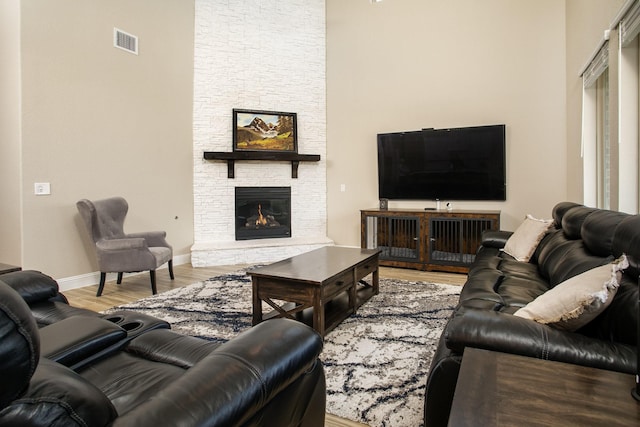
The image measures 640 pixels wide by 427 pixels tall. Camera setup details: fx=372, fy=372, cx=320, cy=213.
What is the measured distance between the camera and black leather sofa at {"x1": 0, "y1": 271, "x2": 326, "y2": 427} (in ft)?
2.09

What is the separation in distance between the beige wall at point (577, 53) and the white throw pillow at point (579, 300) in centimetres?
260

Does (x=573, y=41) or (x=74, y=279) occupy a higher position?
(x=573, y=41)

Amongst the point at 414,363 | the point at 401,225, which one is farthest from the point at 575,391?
the point at 401,225

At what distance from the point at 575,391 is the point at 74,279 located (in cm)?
451

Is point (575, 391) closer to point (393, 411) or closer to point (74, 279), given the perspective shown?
point (393, 411)

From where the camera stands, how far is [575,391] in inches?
35.2

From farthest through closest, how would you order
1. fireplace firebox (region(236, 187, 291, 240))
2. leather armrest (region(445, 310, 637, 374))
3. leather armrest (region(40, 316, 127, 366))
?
fireplace firebox (region(236, 187, 291, 240)) → leather armrest (region(40, 316, 127, 366)) → leather armrest (region(445, 310, 637, 374))

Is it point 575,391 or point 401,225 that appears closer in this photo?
point 575,391

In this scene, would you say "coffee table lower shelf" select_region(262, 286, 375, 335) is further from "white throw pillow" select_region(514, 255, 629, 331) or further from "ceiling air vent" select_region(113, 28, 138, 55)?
"ceiling air vent" select_region(113, 28, 138, 55)

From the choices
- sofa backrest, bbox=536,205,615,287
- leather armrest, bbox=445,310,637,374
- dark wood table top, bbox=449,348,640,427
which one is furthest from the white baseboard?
sofa backrest, bbox=536,205,615,287

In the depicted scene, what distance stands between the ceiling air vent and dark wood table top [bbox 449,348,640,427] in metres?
4.95

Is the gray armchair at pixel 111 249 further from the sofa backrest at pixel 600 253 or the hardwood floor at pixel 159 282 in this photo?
the sofa backrest at pixel 600 253

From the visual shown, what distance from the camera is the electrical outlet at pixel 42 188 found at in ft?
11.9

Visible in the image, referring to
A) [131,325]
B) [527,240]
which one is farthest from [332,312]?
[527,240]
